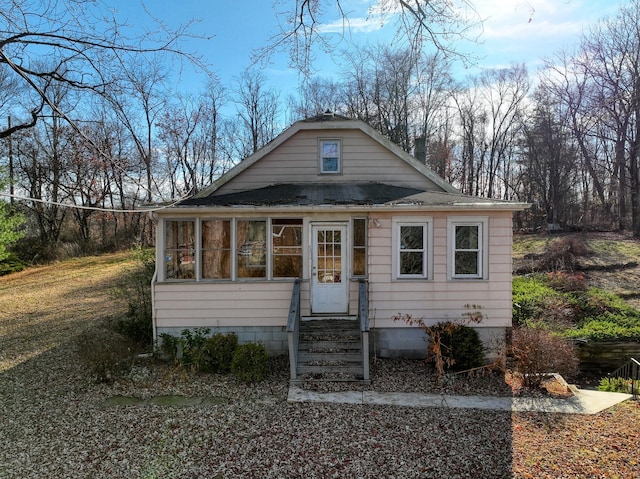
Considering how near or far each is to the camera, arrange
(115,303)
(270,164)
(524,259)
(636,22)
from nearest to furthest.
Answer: (270,164)
(115,303)
(524,259)
(636,22)

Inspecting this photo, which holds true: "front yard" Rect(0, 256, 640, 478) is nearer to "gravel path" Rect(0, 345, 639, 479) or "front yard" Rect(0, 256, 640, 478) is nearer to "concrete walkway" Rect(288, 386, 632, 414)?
"gravel path" Rect(0, 345, 639, 479)

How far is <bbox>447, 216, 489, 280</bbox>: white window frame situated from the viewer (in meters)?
8.12

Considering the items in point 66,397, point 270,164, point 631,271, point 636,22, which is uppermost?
point 636,22

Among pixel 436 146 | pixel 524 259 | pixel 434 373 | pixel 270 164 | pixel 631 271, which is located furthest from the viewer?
pixel 436 146

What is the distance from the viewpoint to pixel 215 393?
267 inches

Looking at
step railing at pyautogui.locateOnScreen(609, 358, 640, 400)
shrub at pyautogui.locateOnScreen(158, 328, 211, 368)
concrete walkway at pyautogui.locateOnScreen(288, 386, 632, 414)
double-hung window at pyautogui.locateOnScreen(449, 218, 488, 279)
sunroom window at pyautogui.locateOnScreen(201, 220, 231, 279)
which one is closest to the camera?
concrete walkway at pyautogui.locateOnScreen(288, 386, 632, 414)

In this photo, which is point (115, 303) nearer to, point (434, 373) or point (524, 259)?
point (434, 373)

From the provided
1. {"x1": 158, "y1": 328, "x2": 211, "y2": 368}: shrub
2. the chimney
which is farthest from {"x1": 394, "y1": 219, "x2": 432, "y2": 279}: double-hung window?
the chimney

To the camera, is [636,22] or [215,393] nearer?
[215,393]

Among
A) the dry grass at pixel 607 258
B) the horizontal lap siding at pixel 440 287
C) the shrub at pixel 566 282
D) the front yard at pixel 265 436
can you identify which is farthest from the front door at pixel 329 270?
the dry grass at pixel 607 258

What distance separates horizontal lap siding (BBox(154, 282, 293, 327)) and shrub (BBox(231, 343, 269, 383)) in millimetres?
1013

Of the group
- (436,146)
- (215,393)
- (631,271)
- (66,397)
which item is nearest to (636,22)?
(436,146)

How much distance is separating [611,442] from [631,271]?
1554cm

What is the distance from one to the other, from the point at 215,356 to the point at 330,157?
631 centimetres
